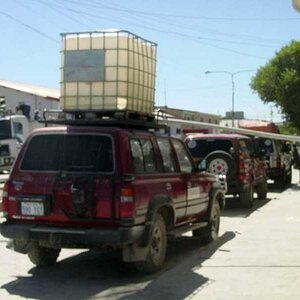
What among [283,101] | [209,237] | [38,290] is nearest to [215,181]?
[209,237]

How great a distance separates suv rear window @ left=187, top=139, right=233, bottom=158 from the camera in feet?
49.8

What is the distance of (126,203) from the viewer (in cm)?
682

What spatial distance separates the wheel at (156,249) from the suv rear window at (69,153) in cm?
106

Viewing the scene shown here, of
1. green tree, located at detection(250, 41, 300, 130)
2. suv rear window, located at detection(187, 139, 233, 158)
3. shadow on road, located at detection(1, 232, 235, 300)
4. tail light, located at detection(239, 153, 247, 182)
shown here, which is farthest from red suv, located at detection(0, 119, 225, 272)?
green tree, located at detection(250, 41, 300, 130)

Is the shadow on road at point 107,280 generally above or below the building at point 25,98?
below

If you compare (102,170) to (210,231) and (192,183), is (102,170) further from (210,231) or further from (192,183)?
(210,231)

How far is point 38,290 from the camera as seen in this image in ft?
22.2

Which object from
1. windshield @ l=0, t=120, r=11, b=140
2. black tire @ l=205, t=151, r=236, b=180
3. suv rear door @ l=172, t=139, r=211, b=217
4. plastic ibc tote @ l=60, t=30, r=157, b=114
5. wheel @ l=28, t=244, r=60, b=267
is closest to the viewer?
wheel @ l=28, t=244, r=60, b=267

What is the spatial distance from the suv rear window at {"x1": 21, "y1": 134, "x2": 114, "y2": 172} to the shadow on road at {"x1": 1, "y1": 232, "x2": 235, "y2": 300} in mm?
1328

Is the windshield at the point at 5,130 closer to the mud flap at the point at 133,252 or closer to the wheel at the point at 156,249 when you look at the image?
the wheel at the point at 156,249

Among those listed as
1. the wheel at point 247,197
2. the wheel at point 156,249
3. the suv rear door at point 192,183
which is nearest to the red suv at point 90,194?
the wheel at point 156,249

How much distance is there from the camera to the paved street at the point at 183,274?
664cm

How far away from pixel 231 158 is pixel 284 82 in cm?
1201

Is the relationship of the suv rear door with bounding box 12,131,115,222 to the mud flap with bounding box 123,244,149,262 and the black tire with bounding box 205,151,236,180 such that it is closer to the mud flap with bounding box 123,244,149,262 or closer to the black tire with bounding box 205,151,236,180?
the mud flap with bounding box 123,244,149,262
